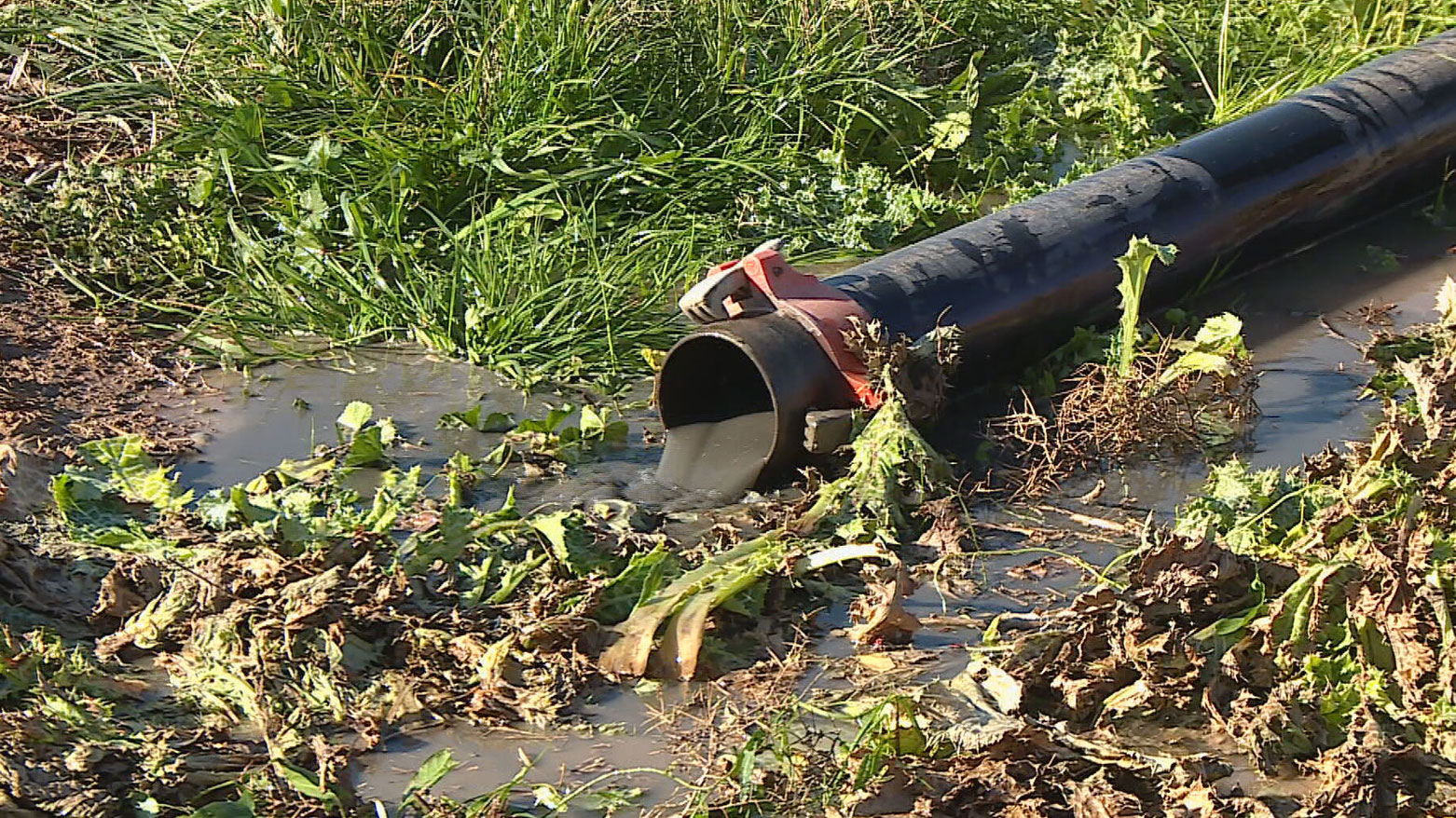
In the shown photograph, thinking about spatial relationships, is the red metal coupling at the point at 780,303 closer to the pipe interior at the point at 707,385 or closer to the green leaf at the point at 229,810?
the pipe interior at the point at 707,385

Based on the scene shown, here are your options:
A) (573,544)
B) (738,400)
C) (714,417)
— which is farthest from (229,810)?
(738,400)

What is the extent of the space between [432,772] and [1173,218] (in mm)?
3049

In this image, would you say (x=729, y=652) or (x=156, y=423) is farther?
(x=156, y=423)

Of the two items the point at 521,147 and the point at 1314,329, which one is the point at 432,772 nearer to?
the point at 521,147

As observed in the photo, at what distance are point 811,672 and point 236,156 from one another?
3.06 metres

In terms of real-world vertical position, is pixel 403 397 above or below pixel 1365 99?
below

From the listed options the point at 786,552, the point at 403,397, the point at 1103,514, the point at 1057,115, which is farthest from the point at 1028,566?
the point at 1057,115

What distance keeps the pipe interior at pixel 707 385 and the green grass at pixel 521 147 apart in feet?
1.17

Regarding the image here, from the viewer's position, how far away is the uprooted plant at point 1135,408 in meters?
4.18

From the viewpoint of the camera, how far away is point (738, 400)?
14.6 ft

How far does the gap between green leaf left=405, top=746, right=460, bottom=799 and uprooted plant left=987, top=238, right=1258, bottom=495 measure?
70.7 inches

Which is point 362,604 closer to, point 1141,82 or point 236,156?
point 236,156

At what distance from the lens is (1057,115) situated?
6.30m

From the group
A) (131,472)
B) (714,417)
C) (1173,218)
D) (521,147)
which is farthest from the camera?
(521,147)
